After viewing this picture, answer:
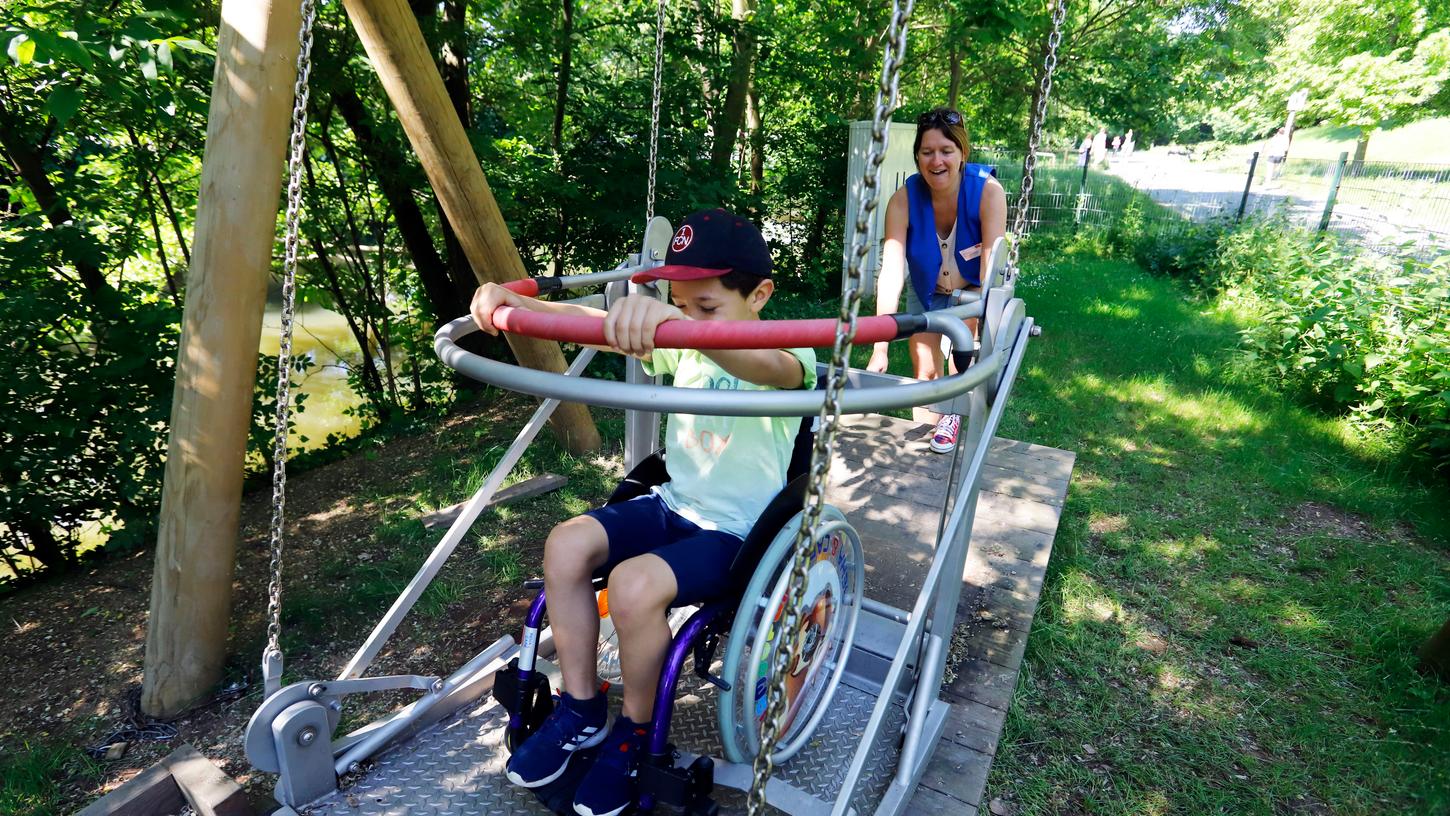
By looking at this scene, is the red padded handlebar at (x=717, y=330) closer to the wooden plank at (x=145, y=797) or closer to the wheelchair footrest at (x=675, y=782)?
the wheelchair footrest at (x=675, y=782)

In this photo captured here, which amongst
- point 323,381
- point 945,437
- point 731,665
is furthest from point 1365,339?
point 323,381

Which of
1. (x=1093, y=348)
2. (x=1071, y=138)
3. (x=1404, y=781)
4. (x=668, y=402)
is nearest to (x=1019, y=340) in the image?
(x=668, y=402)

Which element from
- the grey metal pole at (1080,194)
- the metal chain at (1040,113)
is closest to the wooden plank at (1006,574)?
the metal chain at (1040,113)

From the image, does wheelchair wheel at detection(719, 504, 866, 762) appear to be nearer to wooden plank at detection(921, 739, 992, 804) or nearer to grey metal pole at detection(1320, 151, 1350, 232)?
wooden plank at detection(921, 739, 992, 804)

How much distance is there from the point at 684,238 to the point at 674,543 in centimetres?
72

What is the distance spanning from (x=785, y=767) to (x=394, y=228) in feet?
17.7

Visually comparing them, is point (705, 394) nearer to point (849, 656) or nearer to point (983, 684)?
point (849, 656)

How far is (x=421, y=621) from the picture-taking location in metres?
2.89

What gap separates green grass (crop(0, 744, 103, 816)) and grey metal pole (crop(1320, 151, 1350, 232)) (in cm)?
1094

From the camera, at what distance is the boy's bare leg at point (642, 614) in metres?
1.58

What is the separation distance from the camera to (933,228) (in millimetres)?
3174

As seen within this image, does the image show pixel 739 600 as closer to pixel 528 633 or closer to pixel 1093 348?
pixel 528 633

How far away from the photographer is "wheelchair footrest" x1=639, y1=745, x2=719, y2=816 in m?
1.62

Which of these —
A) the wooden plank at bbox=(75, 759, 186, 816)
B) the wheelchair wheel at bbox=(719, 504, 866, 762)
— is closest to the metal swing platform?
the wheelchair wheel at bbox=(719, 504, 866, 762)
